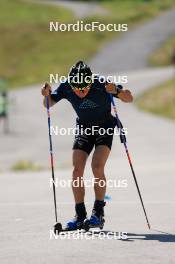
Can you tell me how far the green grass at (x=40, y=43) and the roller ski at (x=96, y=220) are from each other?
42.4 metres

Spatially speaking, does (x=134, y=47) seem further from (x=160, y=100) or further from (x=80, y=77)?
(x=80, y=77)

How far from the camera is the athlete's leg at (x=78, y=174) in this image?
10.1 metres

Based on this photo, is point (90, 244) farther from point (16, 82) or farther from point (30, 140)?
point (16, 82)

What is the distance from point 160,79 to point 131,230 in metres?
37.4

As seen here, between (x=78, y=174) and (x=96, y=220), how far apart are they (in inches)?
22.7

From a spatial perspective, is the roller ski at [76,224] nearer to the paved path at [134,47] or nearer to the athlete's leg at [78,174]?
the athlete's leg at [78,174]

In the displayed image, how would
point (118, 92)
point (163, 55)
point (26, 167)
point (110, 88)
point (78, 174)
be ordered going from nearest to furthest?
1. point (110, 88)
2. point (118, 92)
3. point (78, 174)
4. point (26, 167)
5. point (163, 55)

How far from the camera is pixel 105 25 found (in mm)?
66562

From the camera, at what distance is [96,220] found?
9969mm

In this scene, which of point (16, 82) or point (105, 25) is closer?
point (16, 82)

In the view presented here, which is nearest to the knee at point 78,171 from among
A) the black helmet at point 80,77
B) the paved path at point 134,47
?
the black helmet at point 80,77

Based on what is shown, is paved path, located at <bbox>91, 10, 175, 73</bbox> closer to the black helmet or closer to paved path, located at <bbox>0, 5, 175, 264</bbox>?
paved path, located at <bbox>0, 5, 175, 264</bbox>

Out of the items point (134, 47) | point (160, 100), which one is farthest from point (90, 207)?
point (134, 47)

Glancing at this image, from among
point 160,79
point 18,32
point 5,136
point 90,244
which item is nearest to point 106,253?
point 90,244
